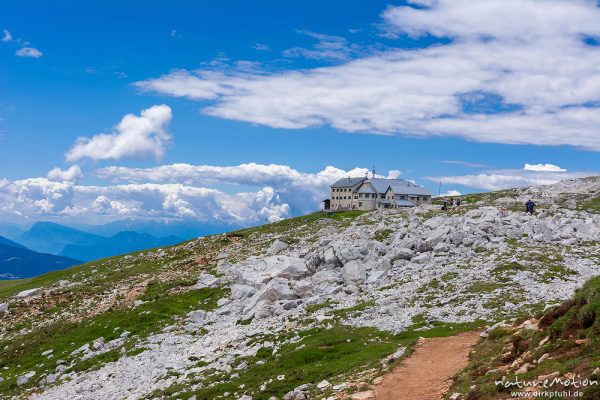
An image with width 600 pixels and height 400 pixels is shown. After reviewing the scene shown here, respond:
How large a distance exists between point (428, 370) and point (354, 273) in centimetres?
2657

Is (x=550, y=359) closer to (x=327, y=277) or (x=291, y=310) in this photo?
(x=291, y=310)

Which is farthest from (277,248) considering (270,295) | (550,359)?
(550,359)

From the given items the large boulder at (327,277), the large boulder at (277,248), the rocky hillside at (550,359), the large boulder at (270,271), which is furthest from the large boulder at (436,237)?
the rocky hillside at (550,359)

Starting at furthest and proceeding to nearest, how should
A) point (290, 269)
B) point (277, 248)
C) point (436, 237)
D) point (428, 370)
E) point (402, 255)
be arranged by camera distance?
1. point (277, 248)
2. point (290, 269)
3. point (436, 237)
4. point (402, 255)
5. point (428, 370)

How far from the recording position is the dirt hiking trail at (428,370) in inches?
867

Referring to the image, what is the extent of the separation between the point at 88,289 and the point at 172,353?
35208 mm

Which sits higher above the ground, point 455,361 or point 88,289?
point 88,289

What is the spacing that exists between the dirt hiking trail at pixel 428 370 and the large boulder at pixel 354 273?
19653 millimetres

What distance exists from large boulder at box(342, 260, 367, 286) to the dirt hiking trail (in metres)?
19.7

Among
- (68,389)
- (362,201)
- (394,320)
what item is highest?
(362,201)

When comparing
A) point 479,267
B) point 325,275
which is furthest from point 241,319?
point 479,267

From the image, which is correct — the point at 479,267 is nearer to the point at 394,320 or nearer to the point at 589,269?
the point at 589,269

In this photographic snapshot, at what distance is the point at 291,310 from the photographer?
150 ft

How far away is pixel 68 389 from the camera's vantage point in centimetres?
3788
